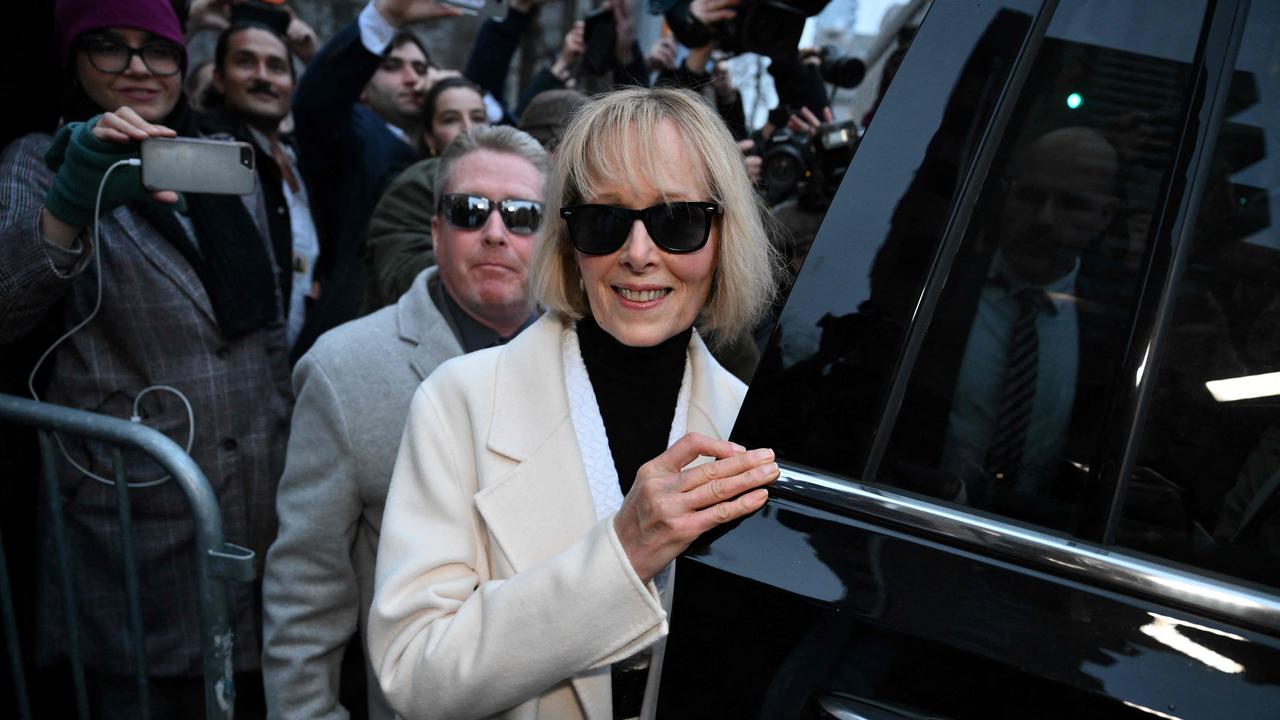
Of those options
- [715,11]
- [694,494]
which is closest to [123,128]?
[694,494]

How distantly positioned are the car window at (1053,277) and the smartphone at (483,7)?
301 cm

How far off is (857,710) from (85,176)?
198 cm

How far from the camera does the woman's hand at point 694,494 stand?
45.5 inches

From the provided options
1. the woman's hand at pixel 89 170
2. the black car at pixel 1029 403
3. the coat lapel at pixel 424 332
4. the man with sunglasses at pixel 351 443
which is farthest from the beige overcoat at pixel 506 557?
the woman's hand at pixel 89 170

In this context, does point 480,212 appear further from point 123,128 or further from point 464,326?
point 123,128

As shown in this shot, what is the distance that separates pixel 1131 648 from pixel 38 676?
2.67m

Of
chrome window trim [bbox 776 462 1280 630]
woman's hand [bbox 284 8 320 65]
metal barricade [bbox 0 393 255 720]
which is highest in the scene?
woman's hand [bbox 284 8 320 65]

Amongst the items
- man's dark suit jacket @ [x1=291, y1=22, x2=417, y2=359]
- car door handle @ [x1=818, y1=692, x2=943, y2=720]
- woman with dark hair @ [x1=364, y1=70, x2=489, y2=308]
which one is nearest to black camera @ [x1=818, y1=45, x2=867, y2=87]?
man's dark suit jacket @ [x1=291, y1=22, x2=417, y2=359]

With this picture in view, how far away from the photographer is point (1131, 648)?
0.97 meters

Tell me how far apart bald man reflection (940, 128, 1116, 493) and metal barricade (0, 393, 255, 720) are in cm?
134

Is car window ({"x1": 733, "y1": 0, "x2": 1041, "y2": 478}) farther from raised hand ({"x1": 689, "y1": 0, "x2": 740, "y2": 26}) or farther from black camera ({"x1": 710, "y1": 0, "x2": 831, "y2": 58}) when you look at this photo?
raised hand ({"x1": 689, "y1": 0, "x2": 740, "y2": 26})

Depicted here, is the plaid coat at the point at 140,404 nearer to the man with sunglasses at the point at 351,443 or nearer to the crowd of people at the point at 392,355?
the crowd of people at the point at 392,355

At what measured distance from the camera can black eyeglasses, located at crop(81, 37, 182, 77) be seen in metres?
2.63

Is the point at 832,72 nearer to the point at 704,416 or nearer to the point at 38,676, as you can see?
the point at 704,416
